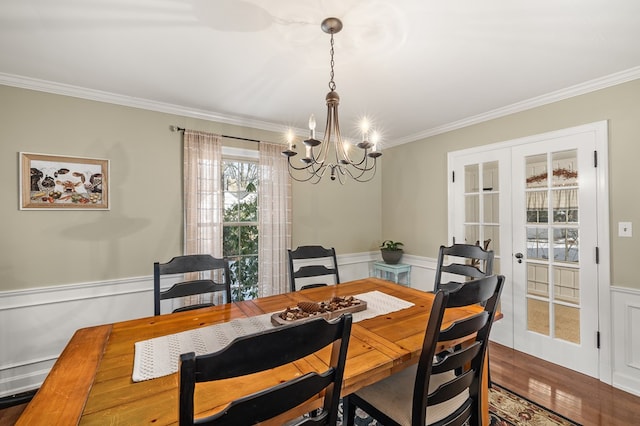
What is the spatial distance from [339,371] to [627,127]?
2.98m

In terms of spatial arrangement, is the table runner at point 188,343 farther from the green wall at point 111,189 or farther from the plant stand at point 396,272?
the plant stand at point 396,272

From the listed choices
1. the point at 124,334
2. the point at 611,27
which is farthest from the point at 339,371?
the point at 611,27

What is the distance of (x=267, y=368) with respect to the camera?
77 cm

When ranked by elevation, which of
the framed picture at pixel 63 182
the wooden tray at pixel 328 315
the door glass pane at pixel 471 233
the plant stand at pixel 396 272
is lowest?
the plant stand at pixel 396 272

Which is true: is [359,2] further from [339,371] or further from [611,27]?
[339,371]

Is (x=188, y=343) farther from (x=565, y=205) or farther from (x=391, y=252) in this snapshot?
(x=565, y=205)

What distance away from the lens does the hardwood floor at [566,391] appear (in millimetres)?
2021

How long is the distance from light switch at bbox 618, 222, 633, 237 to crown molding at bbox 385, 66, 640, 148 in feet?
3.68

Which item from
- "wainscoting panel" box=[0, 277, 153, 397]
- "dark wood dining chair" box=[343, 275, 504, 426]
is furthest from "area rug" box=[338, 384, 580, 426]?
"wainscoting panel" box=[0, 277, 153, 397]

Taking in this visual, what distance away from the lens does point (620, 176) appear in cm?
234

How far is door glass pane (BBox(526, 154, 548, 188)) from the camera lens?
110 inches

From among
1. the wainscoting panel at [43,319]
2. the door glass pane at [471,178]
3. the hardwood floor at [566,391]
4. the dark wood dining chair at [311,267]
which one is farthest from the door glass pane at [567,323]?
the wainscoting panel at [43,319]

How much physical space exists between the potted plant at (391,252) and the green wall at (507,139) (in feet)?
0.59

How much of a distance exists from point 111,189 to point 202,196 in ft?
2.50
